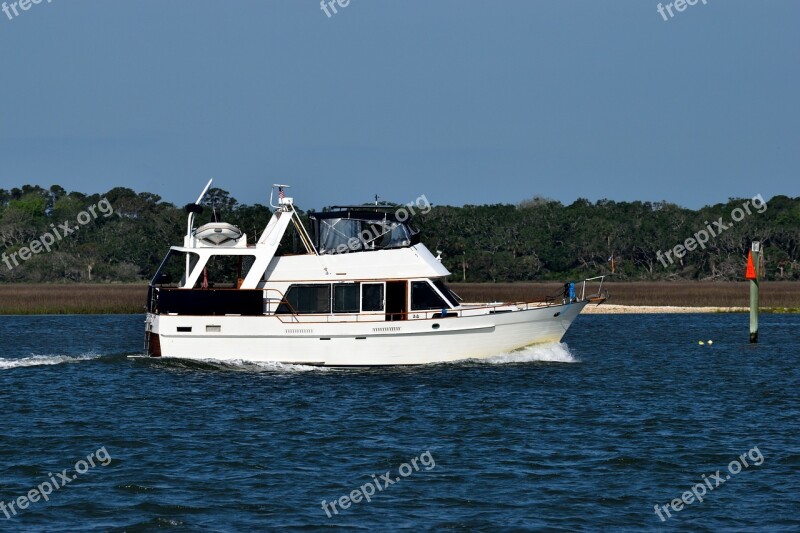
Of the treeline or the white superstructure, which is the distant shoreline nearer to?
the treeline

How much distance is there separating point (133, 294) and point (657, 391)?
55133 millimetres

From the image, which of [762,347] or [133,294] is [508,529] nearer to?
[762,347]

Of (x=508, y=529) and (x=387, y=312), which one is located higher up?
(x=387, y=312)

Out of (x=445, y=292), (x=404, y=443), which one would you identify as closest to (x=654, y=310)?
(x=445, y=292)

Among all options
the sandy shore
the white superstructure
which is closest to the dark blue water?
the white superstructure

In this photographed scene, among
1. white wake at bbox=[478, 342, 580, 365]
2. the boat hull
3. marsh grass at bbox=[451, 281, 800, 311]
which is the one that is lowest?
white wake at bbox=[478, 342, 580, 365]

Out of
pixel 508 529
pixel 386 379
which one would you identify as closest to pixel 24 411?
pixel 386 379

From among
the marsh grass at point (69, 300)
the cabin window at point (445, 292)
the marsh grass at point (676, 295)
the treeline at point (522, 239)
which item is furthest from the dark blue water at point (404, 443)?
the treeline at point (522, 239)

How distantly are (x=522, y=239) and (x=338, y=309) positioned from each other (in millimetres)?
93016

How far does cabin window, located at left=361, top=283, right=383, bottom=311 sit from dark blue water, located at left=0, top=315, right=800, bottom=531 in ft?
6.72

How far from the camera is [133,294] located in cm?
8200

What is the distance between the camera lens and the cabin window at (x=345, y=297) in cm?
3612

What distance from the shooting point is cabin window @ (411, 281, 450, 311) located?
3600 cm

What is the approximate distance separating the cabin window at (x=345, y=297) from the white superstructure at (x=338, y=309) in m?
0.03
